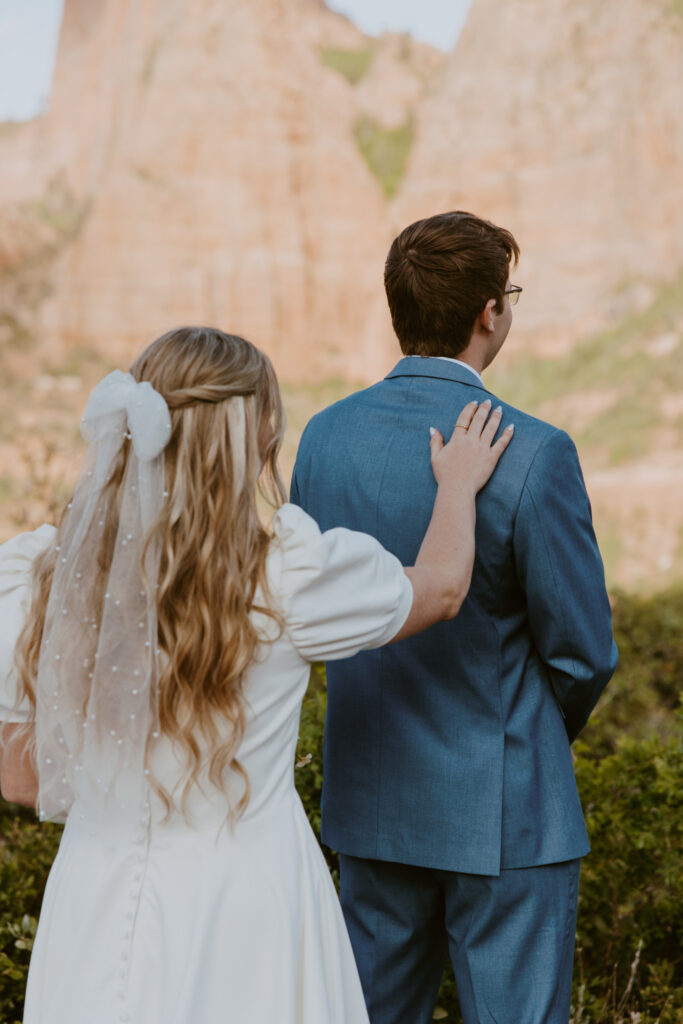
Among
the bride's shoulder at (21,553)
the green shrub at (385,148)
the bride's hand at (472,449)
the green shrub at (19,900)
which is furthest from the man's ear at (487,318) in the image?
the green shrub at (385,148)

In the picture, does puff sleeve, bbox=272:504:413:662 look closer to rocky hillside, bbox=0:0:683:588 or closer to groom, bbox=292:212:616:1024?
groom, bbox=292:212:616:1024

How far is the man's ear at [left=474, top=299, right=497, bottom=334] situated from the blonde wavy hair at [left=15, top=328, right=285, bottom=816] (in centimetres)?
63

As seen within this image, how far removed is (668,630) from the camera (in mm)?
6871

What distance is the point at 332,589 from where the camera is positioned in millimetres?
1623

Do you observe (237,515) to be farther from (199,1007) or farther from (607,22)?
(607,22)

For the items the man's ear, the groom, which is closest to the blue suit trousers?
the groom

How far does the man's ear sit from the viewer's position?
2.09 metres

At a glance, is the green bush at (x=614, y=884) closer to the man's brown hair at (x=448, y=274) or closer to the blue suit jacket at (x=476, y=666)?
the blue suit jacket at (x=476, y=666)

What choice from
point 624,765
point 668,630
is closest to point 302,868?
point 624,765

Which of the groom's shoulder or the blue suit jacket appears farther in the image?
the groom's shoulder

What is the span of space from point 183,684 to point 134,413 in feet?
1.43

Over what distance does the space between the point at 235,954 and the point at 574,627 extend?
88 centimetres

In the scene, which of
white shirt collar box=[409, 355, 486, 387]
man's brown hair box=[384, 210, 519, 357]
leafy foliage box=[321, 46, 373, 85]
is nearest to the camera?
man's brown hair box=[384, 210, 519, 357]

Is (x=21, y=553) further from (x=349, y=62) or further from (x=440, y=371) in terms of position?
(x=349, y=62)
